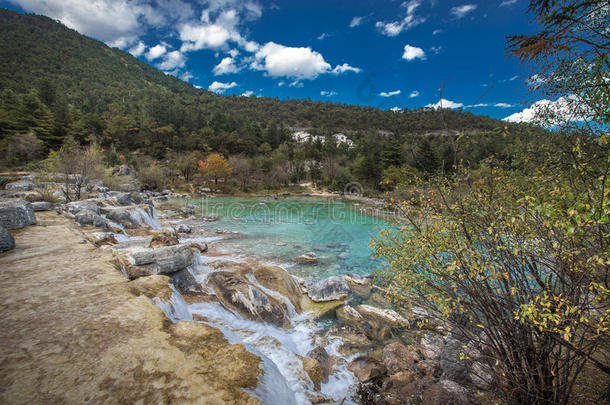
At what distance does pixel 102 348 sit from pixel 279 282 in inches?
271

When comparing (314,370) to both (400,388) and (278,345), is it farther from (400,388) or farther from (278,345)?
(400,388)

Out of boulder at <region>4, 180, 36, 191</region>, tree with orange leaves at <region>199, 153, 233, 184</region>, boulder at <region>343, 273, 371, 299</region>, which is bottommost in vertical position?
boulder at <region>343, 273, 371, 299</region>

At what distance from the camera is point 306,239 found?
19641 millimetres

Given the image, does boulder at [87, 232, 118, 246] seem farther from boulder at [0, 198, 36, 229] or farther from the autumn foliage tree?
the autumn foliage tree

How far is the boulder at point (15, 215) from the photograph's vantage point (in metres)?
8.99

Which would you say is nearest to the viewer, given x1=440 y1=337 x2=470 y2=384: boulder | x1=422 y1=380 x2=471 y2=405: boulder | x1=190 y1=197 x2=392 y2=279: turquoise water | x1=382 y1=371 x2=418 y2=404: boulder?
x1=422 y1=380 x2=471 y2=405: boulder

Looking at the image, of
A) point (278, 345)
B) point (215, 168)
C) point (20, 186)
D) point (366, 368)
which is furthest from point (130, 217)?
point (215, 168)

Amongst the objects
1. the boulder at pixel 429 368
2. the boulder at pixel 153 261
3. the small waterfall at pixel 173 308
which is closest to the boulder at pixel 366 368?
the boulder at pixel 429 368

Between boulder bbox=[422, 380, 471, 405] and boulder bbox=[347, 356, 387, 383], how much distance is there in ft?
4.29

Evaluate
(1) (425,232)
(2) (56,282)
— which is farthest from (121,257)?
(1) (425,232)

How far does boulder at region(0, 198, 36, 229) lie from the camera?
8.99 m

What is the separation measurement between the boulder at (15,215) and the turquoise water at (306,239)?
8954mm

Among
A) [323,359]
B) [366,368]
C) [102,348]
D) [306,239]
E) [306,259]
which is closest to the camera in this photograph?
[102,348]

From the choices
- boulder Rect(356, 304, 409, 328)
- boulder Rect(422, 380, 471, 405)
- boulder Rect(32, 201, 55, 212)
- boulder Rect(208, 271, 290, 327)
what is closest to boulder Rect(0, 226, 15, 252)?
boulder Rect(208, 271, 290, 327)
